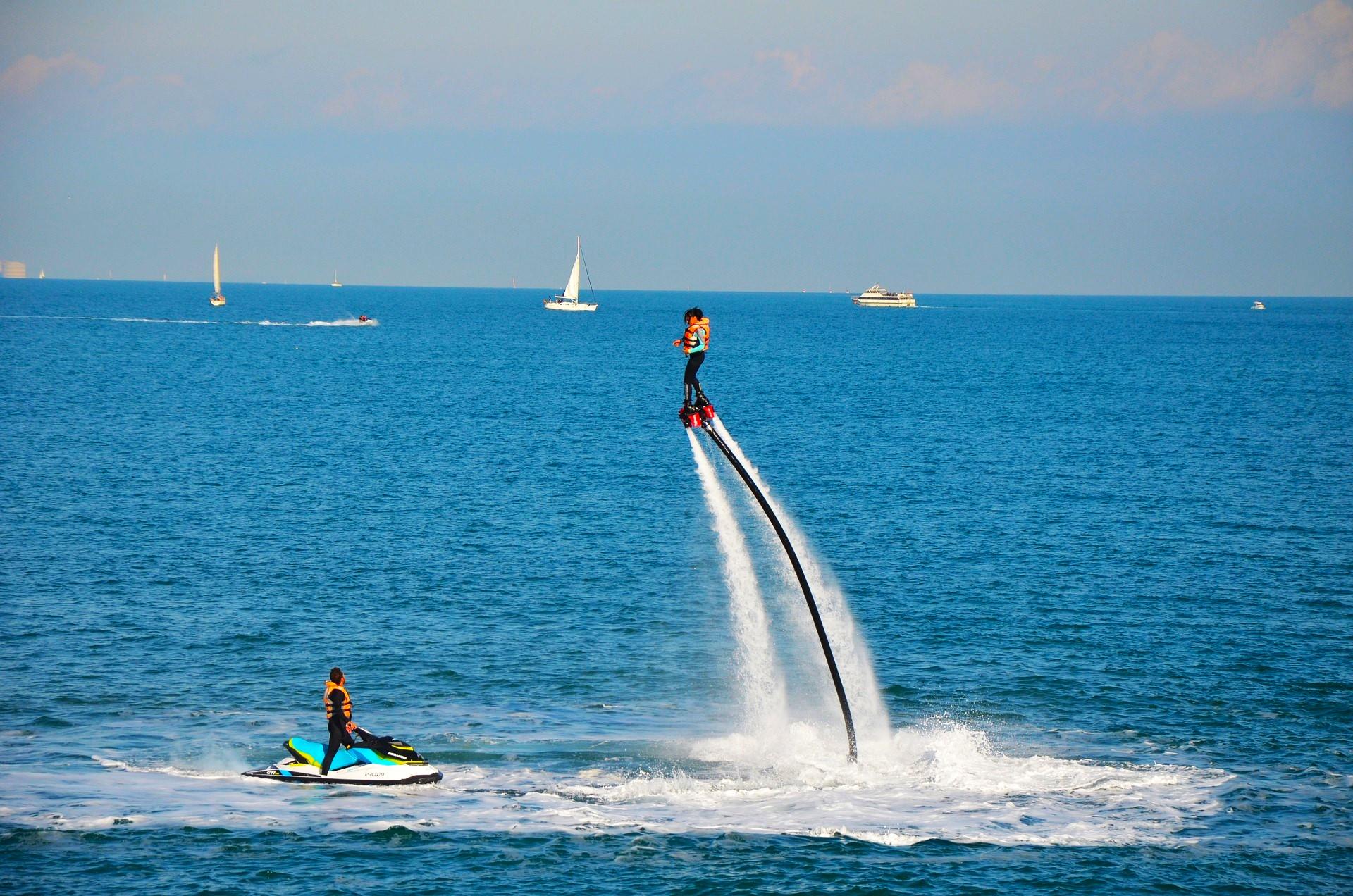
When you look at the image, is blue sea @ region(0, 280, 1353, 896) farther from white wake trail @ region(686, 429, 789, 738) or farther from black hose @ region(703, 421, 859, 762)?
black hose @ region(703, 421, 859, 762)

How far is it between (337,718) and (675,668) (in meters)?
16.5

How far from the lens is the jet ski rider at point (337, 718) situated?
38.8 meters

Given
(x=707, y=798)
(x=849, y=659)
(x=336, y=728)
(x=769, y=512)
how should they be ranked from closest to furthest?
1. (x=769, y=512)
2. (x=707, y=798)
3. (x=336, y=728)
4. (x=849, y=659)

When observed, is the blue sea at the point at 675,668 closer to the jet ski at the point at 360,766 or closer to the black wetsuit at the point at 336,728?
the jet ski at the point at 360,766

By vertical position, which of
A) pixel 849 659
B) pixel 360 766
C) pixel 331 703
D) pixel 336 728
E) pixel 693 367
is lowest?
pixel 360 766

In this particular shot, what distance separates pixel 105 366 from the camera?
183 m

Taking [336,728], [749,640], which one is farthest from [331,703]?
[749,640]

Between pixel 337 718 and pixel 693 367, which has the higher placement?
pixel 693 367

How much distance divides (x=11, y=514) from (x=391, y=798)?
49.0 m

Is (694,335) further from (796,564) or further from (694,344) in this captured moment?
(796,564)

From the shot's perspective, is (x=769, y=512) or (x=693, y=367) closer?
(x=693, y=367)

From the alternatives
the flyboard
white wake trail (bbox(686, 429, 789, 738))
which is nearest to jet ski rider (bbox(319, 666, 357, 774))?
white wake trail (bbox(686, 429, 789, 738))

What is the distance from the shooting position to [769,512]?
1479 inches

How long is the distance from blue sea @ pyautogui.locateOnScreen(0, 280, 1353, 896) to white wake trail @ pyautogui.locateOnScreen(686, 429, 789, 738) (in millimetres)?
235
